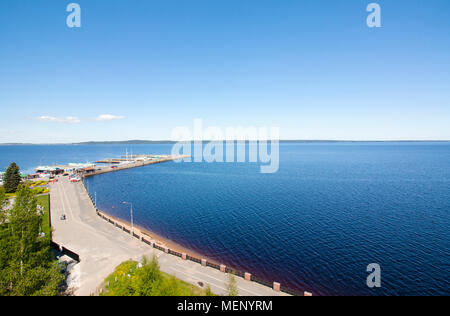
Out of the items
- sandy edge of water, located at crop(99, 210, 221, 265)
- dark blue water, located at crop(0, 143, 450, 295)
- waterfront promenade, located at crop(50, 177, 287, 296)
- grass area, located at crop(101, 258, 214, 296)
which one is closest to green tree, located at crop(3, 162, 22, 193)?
dark blue water, located at crop(0, 143, 450, 295)

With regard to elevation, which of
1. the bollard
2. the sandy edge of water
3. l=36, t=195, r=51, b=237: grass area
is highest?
l=36, t=195, r=51, b=237: grass area

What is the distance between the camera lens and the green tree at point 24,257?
20.7 meters

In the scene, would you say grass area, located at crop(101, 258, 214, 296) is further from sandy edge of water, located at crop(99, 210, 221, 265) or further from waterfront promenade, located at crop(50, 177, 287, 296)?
sandy edge of water, located at crop(99, 210, 221, 265)

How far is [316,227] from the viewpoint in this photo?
48.5 m

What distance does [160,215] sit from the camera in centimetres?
5872

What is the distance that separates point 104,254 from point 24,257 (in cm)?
1143

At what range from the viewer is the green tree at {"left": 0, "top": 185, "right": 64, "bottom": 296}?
20.7 meters

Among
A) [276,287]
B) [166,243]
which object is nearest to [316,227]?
[276,287]

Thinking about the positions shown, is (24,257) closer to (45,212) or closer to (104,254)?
(104,254)

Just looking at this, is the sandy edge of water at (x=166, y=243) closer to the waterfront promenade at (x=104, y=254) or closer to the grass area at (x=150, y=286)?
the waterfront promenade at (x=104, y=254)

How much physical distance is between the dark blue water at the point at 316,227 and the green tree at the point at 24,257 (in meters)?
23.7

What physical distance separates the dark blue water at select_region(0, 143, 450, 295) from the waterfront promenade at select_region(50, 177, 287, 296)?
29.8 ft
